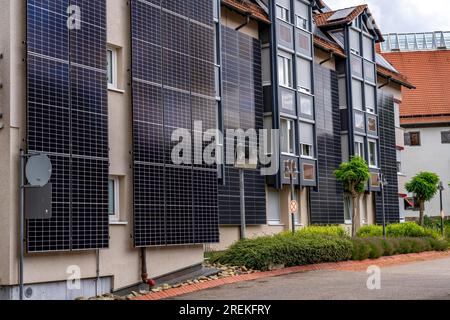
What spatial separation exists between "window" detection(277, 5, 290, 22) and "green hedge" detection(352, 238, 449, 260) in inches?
384

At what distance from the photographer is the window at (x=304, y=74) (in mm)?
33031

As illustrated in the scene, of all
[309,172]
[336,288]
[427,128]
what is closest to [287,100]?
[309,172]

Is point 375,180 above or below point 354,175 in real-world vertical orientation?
above

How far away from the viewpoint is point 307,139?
3344 cm

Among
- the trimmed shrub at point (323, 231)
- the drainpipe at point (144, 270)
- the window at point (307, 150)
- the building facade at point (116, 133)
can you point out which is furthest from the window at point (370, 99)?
the drainpipe at point (144, 270)

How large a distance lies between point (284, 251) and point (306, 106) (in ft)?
40.2

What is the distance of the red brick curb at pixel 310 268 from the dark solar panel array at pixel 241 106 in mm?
4862

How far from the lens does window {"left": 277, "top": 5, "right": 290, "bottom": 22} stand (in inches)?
1266

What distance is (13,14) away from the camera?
15438 mm

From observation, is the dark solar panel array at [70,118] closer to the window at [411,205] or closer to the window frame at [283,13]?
the window frame at [283,13]

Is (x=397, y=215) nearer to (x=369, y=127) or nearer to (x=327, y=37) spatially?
(x=369, y=127)

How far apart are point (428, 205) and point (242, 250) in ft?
134

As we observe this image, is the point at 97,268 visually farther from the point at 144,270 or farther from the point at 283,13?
the point at 283,13
